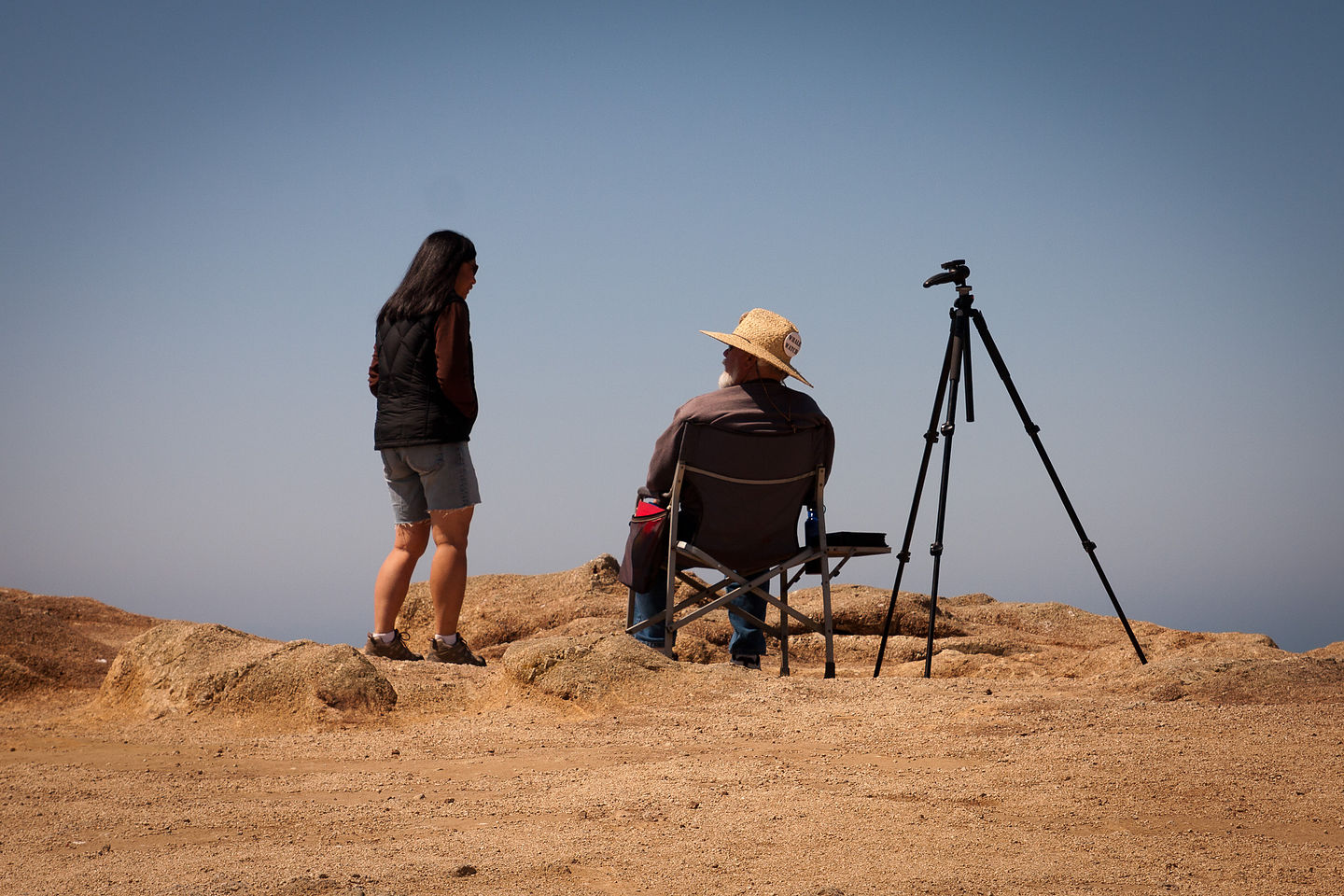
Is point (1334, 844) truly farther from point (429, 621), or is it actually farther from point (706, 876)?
point (429, 621)

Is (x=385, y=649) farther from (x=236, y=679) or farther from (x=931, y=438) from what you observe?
(x=931, y=438)

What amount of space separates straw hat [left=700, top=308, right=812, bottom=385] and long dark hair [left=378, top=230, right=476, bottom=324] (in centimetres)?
135

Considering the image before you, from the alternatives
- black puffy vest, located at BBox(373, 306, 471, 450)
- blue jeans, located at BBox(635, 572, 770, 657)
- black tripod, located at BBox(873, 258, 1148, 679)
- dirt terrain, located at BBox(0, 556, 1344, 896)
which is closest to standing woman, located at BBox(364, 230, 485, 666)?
black puffy vest, located at BBox(373, 306, 471, 450)

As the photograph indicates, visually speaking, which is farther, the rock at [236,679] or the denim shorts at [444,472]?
the denim shorts at [444,472]

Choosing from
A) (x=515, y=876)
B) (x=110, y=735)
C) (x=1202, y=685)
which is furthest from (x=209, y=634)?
(x=1202, y=685)

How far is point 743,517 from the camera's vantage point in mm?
5723

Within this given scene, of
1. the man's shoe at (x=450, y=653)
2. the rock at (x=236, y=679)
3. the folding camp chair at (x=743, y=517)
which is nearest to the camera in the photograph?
the rock at (x=236, y=679)

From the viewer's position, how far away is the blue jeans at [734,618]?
5707 mm

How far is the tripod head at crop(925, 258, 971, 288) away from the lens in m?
5.34

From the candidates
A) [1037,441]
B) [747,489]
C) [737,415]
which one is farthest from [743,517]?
[1037,441]

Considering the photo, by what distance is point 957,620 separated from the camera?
27.6 feet

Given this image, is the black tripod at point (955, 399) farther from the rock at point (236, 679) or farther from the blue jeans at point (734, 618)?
the rock at point (236, 679)

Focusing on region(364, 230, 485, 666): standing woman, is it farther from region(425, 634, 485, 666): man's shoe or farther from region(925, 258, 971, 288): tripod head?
region(925, 258, 971, 288): tripod head

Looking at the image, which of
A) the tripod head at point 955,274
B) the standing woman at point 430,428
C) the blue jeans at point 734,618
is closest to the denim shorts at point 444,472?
the standing woman at point 430,428
